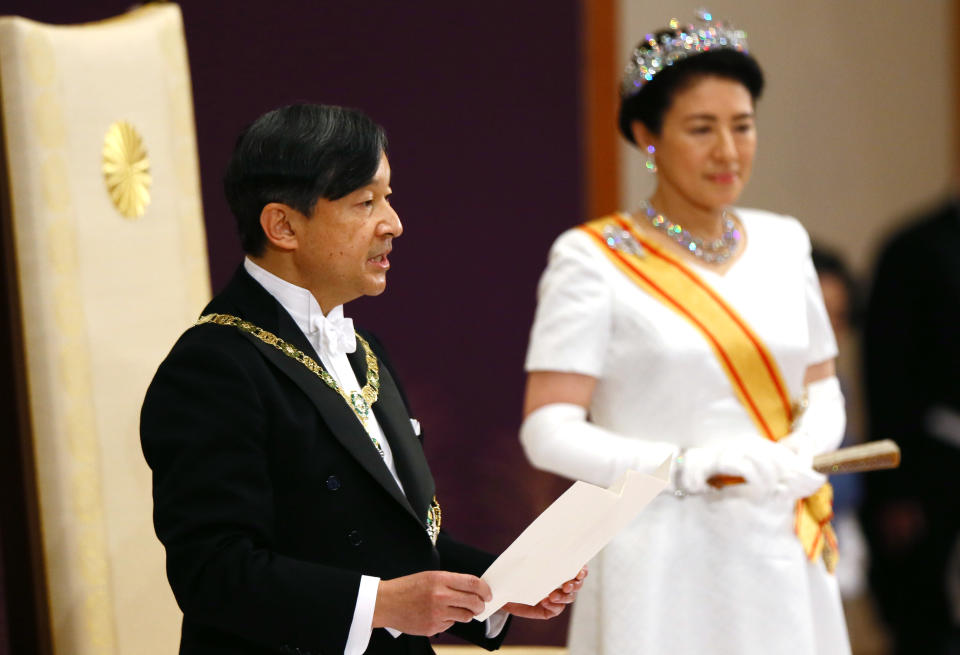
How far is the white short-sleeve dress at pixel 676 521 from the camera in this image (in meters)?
1.93

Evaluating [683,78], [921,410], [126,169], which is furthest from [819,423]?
[921,410]

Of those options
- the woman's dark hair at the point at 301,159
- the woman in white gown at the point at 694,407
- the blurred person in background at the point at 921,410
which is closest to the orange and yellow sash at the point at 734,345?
the woman in white gown at the point at 694,407

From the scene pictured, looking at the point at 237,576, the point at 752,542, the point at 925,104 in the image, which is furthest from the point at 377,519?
the point at 925,104

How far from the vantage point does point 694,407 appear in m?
1.93

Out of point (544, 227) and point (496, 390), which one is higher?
point (544, 227)

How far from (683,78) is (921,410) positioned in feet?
5.98

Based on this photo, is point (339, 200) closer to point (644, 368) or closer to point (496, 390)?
point (644, 368)

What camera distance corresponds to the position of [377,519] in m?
1.32

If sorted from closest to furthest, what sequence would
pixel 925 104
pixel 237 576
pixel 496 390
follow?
pixel 237 576, pixel 496 390, pixel 925 104

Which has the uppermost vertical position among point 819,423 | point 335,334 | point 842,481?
point 335,334

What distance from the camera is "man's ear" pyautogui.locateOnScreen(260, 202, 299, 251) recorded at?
4.25 ft

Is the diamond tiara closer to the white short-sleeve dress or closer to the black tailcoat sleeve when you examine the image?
the white short-sleeve dress

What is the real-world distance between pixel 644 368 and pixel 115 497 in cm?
72

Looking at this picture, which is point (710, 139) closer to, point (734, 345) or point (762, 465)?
point (734, 345)
